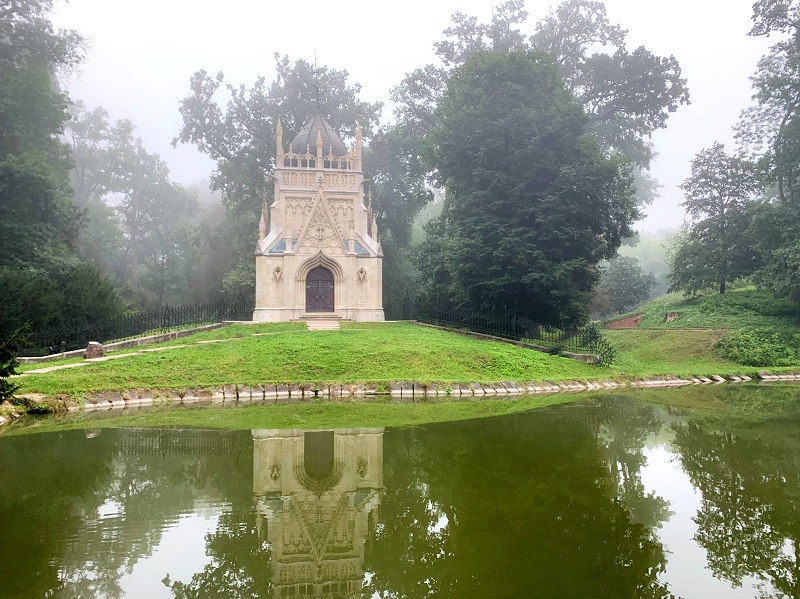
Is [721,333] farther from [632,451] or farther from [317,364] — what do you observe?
[632,451]

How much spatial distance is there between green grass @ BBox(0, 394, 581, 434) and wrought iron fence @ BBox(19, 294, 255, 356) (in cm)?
399

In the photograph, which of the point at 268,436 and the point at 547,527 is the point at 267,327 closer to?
the point at 268,436

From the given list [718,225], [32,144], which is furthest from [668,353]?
[32,144]

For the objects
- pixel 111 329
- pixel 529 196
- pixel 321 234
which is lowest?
pixel 111 329

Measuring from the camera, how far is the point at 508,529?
5387mm

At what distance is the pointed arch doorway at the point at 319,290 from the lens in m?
31.3

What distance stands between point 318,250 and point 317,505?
84.2 ft

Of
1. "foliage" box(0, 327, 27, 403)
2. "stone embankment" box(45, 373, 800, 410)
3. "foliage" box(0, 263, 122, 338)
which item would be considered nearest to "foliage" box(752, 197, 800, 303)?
"stone embankment" box(45, 373, 800, 410)

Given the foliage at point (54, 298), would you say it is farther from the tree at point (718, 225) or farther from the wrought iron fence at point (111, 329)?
the tree at point (718, 225)

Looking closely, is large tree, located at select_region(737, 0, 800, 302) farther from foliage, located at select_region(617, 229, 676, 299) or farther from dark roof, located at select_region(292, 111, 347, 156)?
foliage, located at select_region(617, 229, 676, 299)

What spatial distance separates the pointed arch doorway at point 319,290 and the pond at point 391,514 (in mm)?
21173

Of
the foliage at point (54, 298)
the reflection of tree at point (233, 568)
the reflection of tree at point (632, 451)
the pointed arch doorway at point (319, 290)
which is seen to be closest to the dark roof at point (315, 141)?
the pointed arch doorway at point (319, 290)

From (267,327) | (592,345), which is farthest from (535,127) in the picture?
(267,327)

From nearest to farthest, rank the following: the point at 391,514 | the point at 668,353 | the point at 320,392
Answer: the point at 391,514 < the point at 320,392 < the point at 668,353
